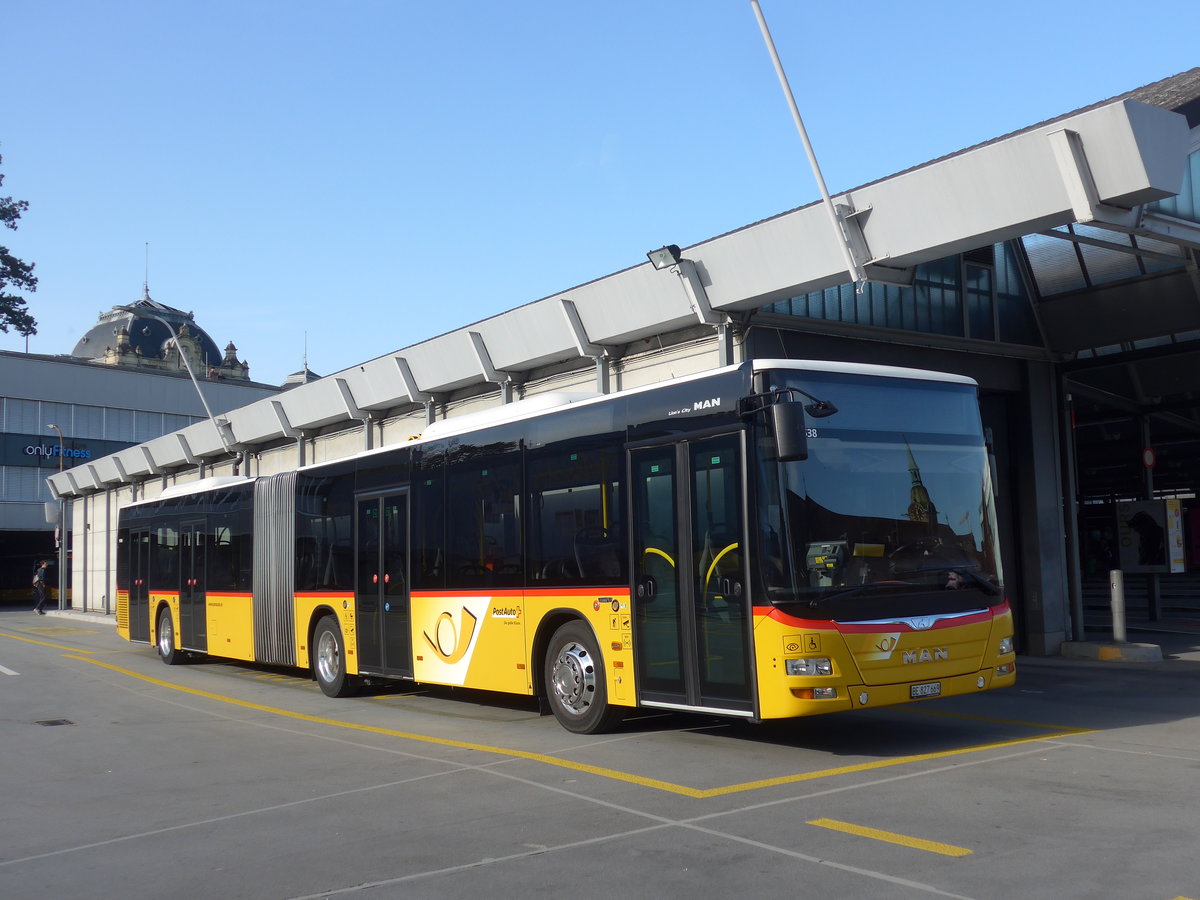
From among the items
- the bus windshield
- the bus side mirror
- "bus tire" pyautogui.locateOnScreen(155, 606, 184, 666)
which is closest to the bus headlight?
the bus windshield

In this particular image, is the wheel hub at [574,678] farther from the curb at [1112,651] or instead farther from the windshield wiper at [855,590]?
the curb at [1112,651]

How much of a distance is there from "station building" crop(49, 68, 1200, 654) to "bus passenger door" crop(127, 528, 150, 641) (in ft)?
16.4

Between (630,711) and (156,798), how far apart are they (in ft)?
16.3

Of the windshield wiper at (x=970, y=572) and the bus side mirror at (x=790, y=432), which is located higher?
the bus side mirror at (x=790, y=432)

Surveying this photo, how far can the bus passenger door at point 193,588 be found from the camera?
793 inches

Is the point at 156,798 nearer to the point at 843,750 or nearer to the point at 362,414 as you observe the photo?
the point at 843,750

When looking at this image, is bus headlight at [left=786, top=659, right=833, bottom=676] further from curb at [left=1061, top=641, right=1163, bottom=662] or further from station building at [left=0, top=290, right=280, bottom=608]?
station building at [left=0, top=290, right=280, bottom=608]

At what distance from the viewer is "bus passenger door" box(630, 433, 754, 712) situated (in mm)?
9266

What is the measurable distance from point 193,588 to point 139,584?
11.0ft

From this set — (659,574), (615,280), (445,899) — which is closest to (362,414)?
(615,280)

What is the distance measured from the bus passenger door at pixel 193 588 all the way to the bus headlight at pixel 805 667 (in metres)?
13.8

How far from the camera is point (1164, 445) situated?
1426 inches

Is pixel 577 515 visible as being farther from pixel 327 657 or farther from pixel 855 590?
pixel 327 657

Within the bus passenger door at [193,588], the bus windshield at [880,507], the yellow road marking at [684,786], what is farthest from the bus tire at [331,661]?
the bus windshield at [880,507]
